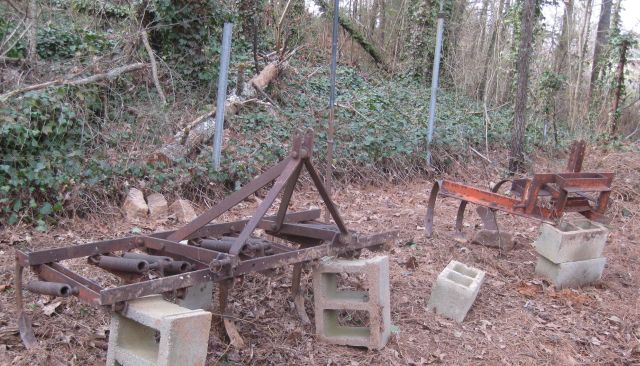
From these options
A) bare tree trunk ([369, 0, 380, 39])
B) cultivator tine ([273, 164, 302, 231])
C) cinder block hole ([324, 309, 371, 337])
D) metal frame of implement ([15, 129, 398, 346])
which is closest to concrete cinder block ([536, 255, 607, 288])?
metal frame of implement ([15, 129, 398, 346])

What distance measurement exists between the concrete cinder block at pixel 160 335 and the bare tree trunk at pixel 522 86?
817 cm

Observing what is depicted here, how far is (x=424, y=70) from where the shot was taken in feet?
48.9

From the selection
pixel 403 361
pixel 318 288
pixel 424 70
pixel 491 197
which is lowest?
pixel 403 361

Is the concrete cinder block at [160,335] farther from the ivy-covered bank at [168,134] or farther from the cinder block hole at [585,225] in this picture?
the cinder block hole at [585,225]

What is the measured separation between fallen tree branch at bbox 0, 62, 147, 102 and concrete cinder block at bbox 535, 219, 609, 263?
5657 mm

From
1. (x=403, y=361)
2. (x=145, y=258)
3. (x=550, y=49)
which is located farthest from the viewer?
(x=550, y=49)

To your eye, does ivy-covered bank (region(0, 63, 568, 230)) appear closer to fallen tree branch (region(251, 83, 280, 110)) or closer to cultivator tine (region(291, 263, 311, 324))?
fallen tree branch (region(251, 83, 280, 110))

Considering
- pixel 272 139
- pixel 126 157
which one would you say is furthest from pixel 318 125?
pixel 126 157

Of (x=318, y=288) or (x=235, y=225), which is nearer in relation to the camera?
(x=318, y=288)

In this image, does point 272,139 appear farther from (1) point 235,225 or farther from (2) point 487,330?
(2) point 487,330

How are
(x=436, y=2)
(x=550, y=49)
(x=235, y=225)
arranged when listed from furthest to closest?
1. (x=550, y=49)
2. (x=436, y=2)
3. (x=235, y=225)

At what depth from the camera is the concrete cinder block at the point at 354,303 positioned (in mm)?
3723

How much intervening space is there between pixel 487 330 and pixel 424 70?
1159 centimetres

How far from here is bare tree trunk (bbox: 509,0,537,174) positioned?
9227 millimetres
